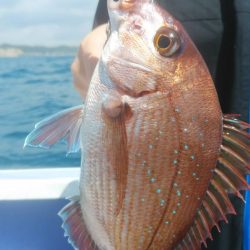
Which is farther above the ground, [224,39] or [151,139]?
[224,39]

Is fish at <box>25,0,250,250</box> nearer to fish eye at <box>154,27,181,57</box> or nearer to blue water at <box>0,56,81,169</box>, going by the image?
fish eye at <box>154,27,181,57</box>

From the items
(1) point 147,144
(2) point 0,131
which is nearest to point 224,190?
(1) point 147,144

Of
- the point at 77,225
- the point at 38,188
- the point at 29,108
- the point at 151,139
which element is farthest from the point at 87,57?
→ the point at 29,108

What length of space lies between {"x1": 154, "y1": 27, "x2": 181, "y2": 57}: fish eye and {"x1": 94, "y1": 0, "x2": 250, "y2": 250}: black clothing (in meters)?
0.30

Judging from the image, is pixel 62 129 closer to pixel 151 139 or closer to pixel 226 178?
pixel 151 139

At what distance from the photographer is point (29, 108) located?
780cm

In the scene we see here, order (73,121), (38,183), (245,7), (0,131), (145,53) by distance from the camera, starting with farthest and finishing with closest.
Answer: (0,131) < (38,183) < (245,7) < (73,121) < (145,53)

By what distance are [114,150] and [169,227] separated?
0.24 meters

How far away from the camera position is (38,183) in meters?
1.90

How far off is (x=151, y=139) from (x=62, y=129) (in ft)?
0.79

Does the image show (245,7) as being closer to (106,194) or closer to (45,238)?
(106,194)

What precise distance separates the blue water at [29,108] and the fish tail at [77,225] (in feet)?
9.38

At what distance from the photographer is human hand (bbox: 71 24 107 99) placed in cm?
130

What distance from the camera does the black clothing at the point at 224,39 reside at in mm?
1360
